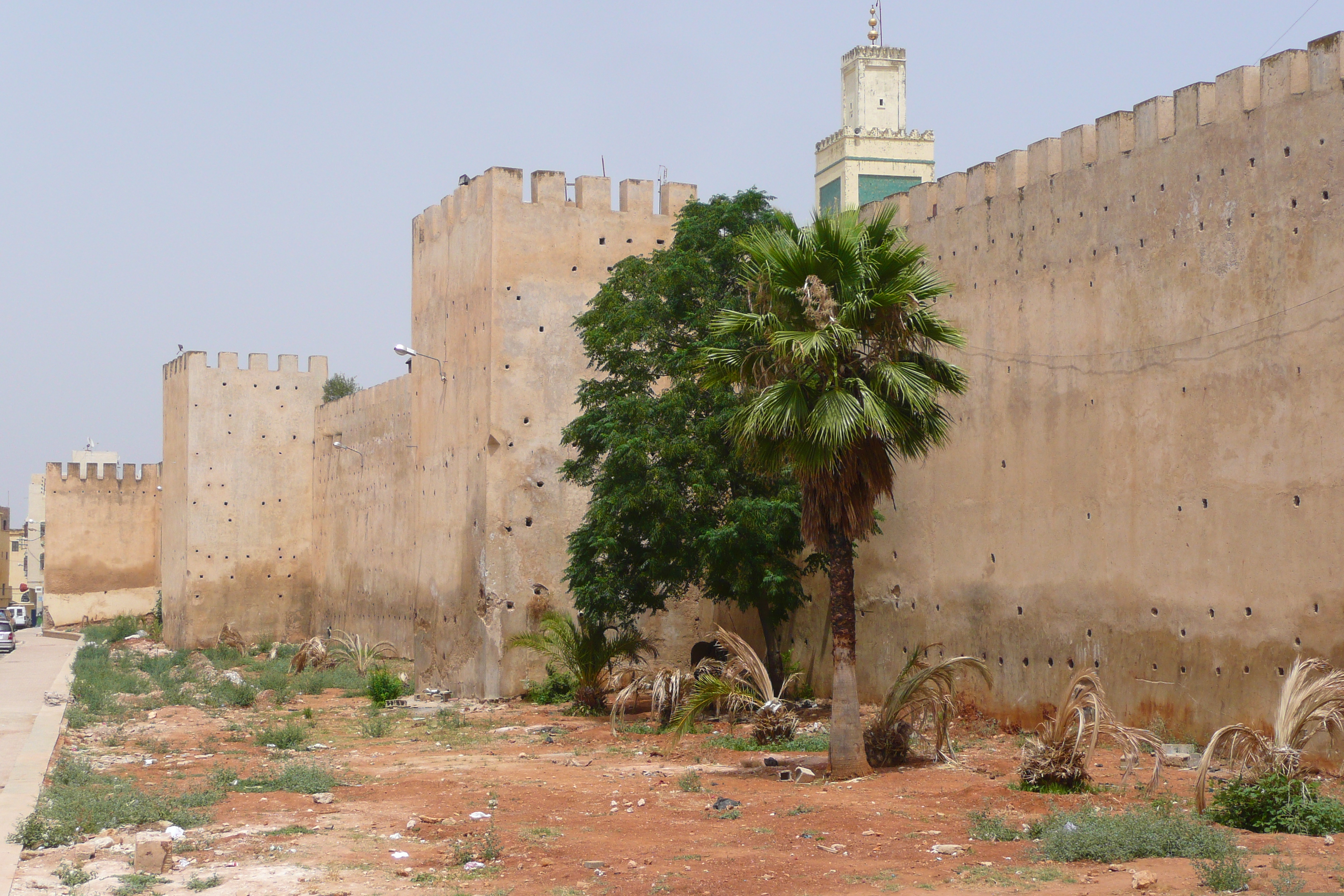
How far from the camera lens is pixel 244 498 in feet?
111

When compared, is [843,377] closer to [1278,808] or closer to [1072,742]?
[1072,742]

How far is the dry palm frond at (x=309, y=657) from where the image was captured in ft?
84.0

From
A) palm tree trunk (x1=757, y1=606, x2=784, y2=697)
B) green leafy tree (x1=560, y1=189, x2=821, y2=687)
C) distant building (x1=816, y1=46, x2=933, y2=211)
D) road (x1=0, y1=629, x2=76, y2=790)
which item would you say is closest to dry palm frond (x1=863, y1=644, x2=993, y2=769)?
green leafy tree (x1=560, y1=189, x2=821, y2=687)

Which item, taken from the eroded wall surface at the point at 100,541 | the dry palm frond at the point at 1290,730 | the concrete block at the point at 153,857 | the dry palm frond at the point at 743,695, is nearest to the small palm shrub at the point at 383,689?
the dry palm frond at the point at 743,695

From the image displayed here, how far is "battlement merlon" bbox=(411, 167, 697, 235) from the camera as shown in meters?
20.5

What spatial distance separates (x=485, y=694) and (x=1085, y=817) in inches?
479

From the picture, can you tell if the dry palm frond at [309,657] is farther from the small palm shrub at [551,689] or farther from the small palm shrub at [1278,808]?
the small palm shrub at [1278,808]

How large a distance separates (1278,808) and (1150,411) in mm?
4947

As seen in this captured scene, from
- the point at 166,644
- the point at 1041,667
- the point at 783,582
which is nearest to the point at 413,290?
the point at 783,582

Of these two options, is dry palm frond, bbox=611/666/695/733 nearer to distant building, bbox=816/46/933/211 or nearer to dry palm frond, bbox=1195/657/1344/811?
dry palm frond, bbox=1195/657/1344/811

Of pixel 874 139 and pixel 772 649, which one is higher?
pixel 874 139

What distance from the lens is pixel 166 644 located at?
35.2 m

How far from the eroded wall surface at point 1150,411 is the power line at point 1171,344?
20mm

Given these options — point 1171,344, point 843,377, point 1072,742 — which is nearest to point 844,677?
point 1072,742
